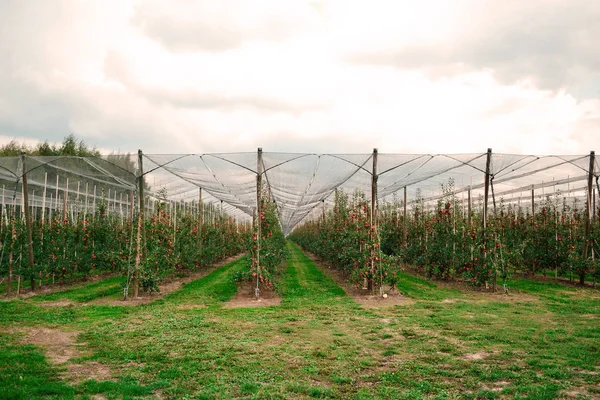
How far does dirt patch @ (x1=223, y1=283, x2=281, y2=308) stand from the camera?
8.91 metres

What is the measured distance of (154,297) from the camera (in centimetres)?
992

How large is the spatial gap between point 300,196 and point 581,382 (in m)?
11.1

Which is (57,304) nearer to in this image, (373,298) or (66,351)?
(66,351)

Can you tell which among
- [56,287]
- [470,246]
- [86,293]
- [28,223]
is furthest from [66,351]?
[470,246]

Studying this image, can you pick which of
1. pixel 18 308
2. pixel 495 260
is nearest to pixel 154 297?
pixel 18 308

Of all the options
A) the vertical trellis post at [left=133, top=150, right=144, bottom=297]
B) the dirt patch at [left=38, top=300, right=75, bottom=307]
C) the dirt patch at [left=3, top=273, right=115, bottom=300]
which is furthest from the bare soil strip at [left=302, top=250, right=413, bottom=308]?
the dirt patch at [left=3, top=273, right=115, bottom=300]

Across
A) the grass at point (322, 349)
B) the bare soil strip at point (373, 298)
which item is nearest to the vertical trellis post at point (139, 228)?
the grass at point (322, 349)

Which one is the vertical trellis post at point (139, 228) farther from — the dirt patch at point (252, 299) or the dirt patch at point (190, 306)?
the dirt patch at point (252, 299)

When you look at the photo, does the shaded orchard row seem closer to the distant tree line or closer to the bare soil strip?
the bare soil strip

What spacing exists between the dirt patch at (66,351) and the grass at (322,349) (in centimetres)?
12

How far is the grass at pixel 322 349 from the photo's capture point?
394 cm

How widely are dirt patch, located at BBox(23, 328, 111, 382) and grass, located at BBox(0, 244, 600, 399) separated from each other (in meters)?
0.12

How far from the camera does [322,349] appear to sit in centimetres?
533

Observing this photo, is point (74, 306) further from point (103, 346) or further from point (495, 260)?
point (495, 260)
